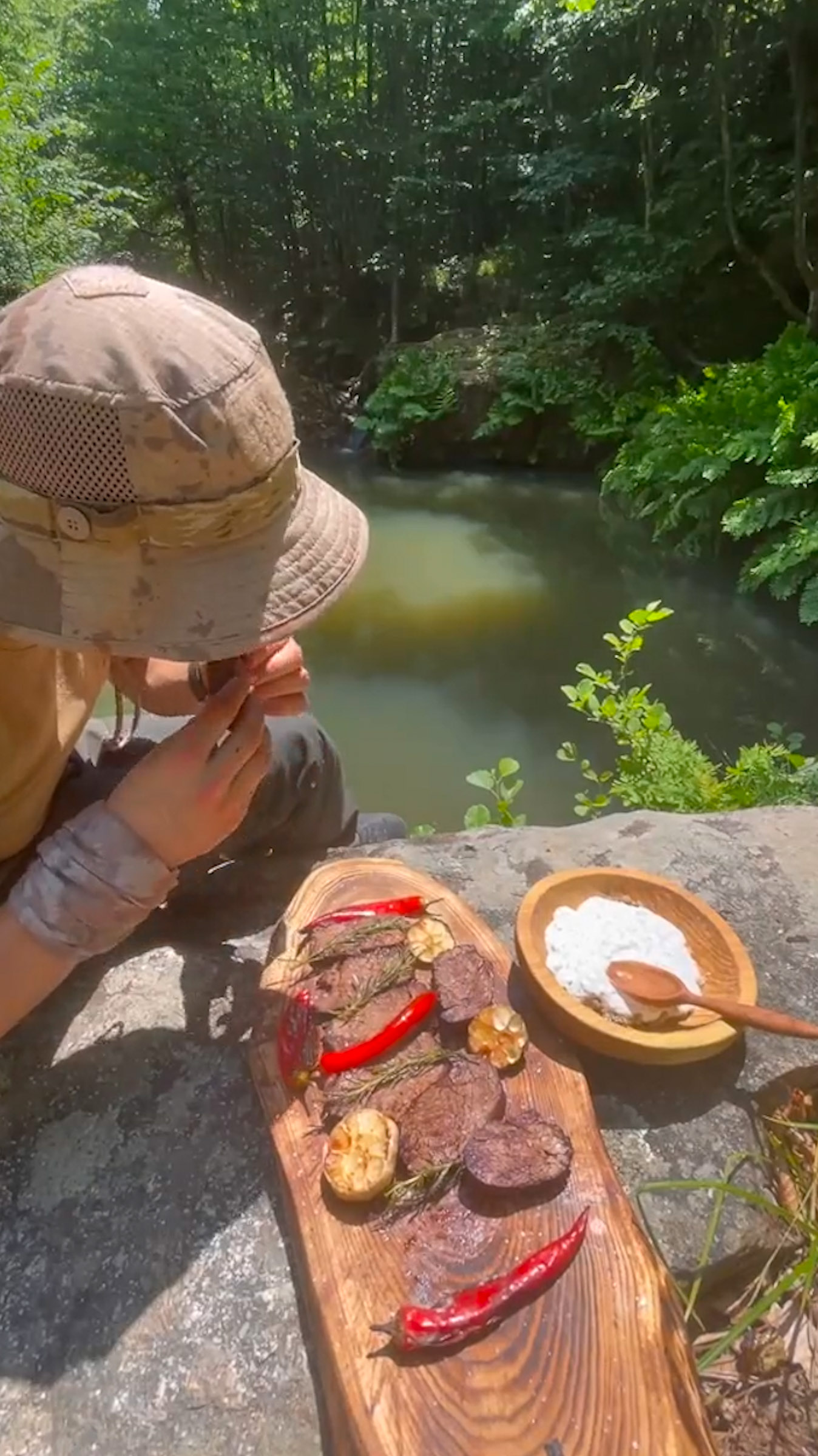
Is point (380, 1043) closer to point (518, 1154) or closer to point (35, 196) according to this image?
point (518, 1154)

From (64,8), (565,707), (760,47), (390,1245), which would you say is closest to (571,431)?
(760,47)

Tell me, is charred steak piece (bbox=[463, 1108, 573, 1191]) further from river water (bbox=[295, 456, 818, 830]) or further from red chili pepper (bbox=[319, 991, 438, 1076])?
river water (bbox=[295, 456, 818, 830])

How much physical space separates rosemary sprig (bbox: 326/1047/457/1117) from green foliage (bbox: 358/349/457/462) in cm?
1178

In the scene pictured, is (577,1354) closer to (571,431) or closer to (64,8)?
(571,431)

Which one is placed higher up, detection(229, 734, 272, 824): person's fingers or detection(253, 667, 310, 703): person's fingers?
detection(253, 667, 310, 703): person's fingers

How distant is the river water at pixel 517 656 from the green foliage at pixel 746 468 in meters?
0.36

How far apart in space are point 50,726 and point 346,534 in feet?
2.52

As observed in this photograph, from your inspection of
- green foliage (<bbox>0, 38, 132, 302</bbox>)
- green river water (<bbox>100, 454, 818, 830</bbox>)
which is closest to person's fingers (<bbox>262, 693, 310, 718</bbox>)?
green river water (<bbox>100, 454, 818, 830</bbox>)

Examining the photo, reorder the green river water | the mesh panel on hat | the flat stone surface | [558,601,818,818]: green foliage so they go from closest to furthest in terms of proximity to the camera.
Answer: the mesh panel on hat → the flat stone surface → [558,601,818,818]: green foliage → the green river water

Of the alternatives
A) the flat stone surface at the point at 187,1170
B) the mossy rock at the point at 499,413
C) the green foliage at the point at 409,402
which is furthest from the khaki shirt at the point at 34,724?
the green foliage at the point at 409,402

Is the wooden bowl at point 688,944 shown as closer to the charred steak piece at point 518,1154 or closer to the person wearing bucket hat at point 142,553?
the charred steak piece at point 518,1154

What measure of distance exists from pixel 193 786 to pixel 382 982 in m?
0.62

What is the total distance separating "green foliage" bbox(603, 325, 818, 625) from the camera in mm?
6668

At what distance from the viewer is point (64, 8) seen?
18.5m
